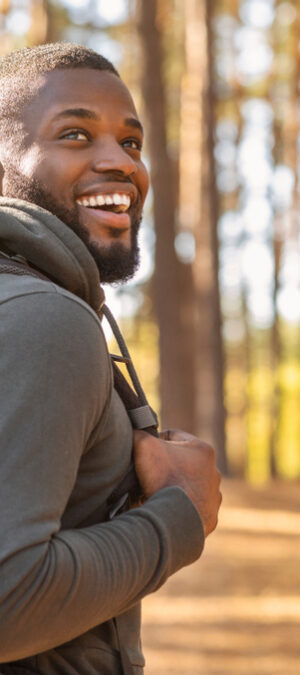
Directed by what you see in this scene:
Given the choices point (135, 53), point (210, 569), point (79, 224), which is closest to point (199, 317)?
point (210, 569)

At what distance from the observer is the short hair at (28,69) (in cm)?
189

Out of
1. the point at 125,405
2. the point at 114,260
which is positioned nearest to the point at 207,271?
the point at 114,260

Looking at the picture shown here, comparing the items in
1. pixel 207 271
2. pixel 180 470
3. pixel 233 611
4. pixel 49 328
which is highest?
pixel 49 328

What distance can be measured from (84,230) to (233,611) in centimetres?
541

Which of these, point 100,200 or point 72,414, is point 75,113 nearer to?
point 100,200

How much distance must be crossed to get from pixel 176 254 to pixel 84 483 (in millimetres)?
13173

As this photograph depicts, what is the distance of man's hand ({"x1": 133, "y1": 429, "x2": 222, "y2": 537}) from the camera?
161 centimetres

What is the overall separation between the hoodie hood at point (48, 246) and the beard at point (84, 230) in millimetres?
178

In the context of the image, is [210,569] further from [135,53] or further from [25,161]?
[135,53]

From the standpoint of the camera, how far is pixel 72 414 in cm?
133

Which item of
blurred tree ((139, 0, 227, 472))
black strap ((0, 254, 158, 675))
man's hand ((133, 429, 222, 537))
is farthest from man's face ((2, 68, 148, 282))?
blurred tree ((139, 0, 227, 472))

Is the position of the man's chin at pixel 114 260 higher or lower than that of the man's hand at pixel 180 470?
higher

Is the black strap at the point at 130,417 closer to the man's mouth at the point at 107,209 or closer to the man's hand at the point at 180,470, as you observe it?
the man's hand at the point at 180,470

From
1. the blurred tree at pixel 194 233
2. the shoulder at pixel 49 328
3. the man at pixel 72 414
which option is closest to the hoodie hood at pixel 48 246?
the man at pixel 72 414
